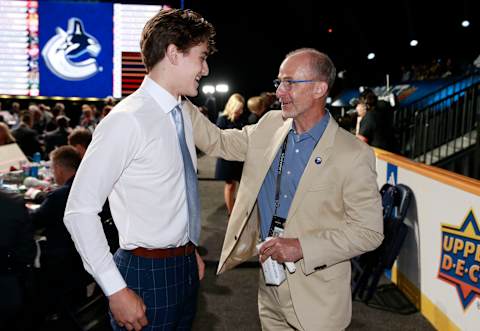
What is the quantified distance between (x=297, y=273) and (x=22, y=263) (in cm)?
172

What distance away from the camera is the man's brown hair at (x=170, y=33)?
1.83 meters

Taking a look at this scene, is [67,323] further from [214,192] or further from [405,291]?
[214,192]

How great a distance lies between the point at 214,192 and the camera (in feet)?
33.7

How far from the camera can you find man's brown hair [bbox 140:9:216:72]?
1825mm

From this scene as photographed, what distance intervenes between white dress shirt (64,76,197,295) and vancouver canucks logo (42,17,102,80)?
8.70 metres

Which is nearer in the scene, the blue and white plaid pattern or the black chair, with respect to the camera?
the blue and white plaid pattern

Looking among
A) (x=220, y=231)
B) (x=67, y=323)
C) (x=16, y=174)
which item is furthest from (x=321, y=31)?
(x=67, y=323)

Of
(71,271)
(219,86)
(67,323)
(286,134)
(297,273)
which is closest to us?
(297,273)

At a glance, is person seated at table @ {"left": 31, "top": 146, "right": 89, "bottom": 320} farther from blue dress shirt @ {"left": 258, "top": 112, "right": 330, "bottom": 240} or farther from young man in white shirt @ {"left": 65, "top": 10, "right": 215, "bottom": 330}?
young man in white shirt @ {"left": 65, "top": 10, "right": 215, "bottom": 330}

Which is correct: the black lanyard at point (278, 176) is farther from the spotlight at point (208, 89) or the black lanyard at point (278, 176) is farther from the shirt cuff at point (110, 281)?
the spotlight at point (208, 89)

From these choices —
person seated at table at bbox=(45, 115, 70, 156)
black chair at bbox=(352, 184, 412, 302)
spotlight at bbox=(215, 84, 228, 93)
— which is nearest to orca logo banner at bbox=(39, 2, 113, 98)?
person seated at table at bbox=(45, 115, 70, 156)

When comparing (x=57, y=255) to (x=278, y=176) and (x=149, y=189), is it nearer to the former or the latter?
(x=278, y=176)

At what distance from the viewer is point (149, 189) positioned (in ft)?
5.89

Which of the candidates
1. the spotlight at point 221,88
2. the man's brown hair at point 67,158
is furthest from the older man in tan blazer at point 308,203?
the spotlight at point 221,88
